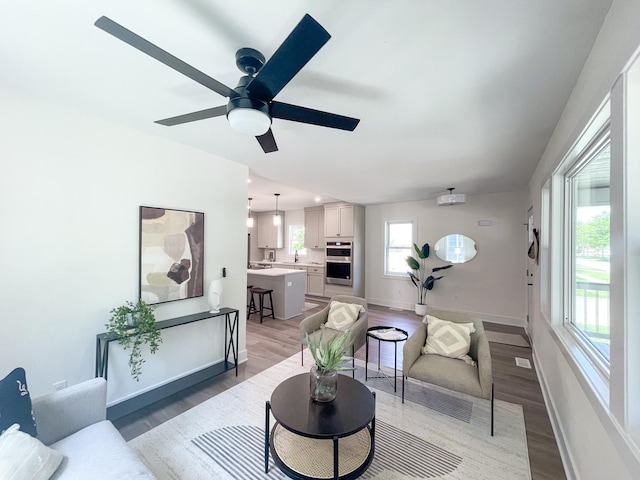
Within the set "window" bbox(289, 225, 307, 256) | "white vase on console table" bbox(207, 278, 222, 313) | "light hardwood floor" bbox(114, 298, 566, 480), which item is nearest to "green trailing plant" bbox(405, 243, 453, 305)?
"light hardwood floor" bbox(114, 298, 566, 480)

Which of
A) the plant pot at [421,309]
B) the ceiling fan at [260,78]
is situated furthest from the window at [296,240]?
the ceiling fan at [260,78]

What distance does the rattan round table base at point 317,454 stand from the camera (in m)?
1.51

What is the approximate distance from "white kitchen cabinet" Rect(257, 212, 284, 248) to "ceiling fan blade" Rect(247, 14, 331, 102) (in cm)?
717

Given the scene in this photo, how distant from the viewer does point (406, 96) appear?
73.2 inches

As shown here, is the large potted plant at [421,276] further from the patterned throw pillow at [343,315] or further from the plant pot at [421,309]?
the patterned throw pillow at [343,315]

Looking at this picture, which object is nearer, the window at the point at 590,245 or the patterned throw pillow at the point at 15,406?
the patterned throw pillow at the point at 15,406

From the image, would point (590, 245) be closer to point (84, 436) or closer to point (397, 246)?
point (84, 436)

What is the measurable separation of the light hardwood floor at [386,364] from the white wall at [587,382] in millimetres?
135

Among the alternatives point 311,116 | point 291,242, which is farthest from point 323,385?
point 291,242

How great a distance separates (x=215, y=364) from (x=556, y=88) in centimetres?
407

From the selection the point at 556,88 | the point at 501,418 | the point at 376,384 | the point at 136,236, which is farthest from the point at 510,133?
the point at 136,236

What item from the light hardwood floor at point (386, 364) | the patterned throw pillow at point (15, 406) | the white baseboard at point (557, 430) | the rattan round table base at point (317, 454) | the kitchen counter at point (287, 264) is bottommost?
the light hardwood floor at point (386, 364)

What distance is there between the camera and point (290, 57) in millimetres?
1115

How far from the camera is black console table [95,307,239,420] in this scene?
7.31 ft
